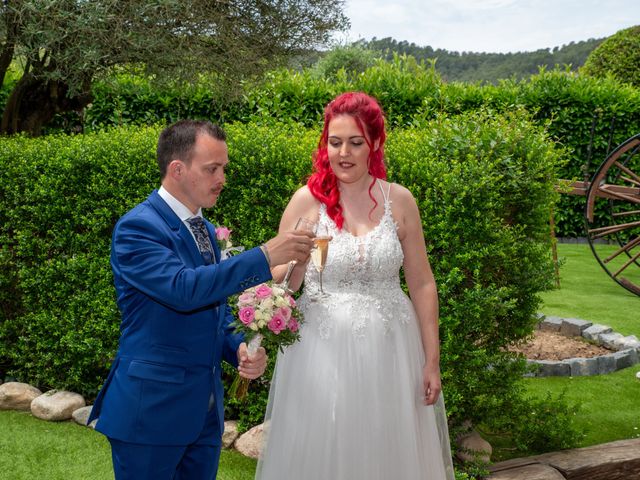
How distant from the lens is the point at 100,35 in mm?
8211

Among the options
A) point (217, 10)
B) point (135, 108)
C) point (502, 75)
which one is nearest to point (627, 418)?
point (217, 10)

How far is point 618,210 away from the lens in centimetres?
1584

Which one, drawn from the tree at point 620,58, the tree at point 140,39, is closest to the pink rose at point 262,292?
the tree at point 140,39

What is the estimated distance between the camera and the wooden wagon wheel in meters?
10.8

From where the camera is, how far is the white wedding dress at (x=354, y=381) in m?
3.43

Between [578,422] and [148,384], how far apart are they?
4.75 m

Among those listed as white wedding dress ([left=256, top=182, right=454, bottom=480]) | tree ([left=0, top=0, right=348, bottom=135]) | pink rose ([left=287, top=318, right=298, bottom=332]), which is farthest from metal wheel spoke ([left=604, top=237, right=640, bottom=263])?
pink rose ([left=287, top=318, right=298, bottom=332])

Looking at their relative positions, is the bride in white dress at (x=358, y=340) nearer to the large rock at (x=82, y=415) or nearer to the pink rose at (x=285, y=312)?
the pink rose at (x=285, y=312)

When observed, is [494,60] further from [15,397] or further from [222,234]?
[222,234]

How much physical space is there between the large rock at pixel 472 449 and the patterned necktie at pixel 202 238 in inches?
111

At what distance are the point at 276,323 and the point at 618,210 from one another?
47.9 ft

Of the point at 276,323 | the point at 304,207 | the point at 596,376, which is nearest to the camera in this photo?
the point at 276,323

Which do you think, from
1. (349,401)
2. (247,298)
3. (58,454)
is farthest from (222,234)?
(58,454)

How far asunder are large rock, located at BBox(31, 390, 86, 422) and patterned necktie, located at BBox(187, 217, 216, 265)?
13.0 ft
